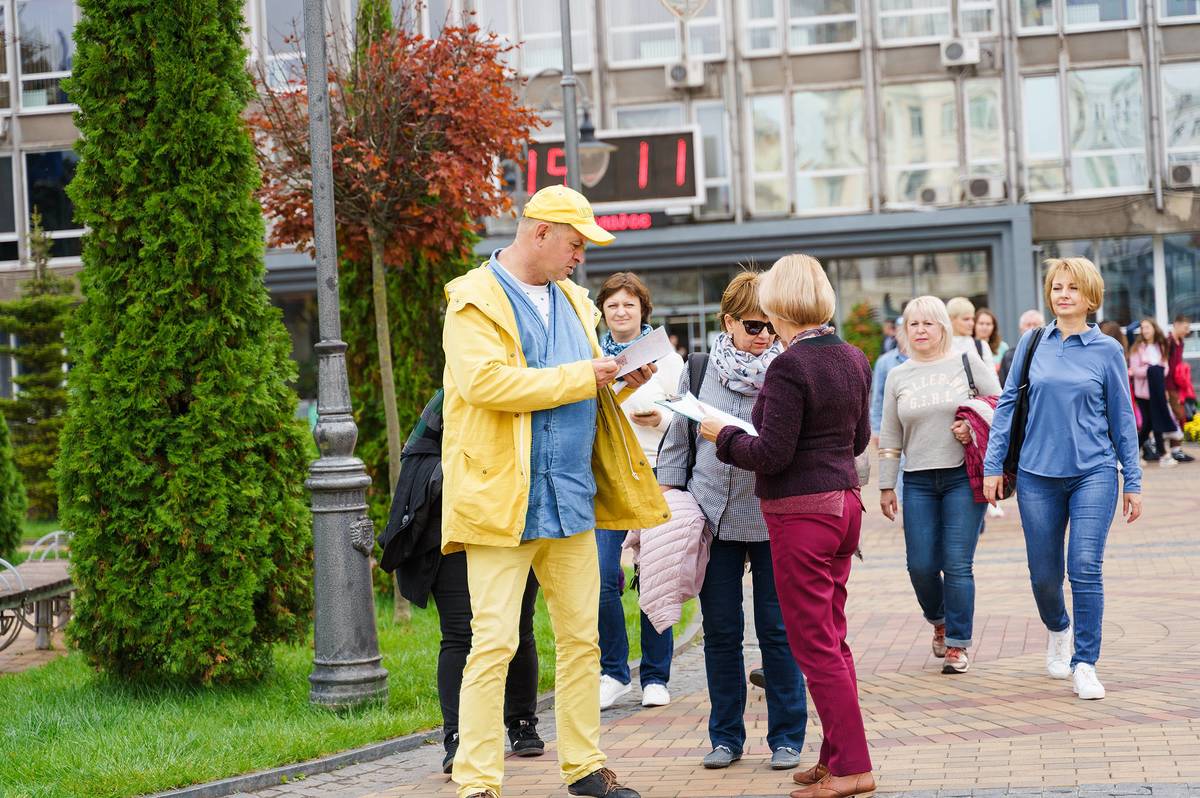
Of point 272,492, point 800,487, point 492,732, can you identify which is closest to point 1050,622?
point 800,487

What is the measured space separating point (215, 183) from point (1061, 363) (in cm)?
417

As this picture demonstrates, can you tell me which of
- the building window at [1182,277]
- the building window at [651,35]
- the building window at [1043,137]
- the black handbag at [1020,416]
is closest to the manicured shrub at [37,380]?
the building window at [651,35]

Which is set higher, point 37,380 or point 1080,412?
point 37,380

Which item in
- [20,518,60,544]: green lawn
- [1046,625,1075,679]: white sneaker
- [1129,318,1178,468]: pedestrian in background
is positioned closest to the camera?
[1046,625,1075,679]: white sneaker

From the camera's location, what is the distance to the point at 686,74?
28375mm

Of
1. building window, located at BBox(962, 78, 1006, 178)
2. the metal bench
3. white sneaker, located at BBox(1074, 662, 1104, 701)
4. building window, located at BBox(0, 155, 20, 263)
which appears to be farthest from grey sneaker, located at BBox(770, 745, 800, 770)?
building window, located at BBox(0, 155, 20, 263)

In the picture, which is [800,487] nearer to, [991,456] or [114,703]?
[991,456]

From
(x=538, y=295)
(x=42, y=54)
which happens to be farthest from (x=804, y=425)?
(x=42, y=54)

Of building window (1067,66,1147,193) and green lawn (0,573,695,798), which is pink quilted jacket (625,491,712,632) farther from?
building window (1067,66,1147,193)

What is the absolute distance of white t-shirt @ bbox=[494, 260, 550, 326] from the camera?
5031mm

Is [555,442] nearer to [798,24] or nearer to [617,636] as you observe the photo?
[617,636]

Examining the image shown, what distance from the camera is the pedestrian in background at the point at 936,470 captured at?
7.31 metres

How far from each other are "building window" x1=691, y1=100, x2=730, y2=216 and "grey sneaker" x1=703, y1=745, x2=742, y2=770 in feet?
77.8

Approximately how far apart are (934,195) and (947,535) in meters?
21.7
